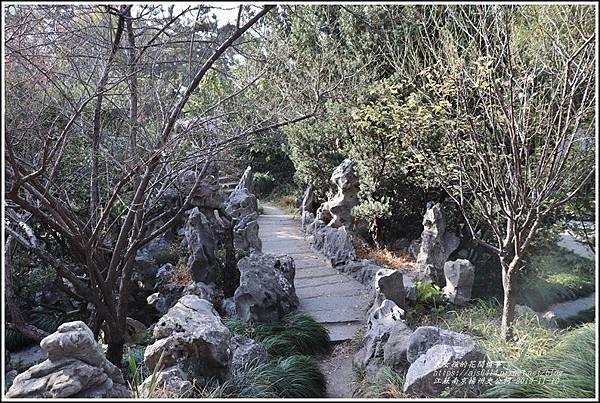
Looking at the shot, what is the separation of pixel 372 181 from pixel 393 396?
402cm

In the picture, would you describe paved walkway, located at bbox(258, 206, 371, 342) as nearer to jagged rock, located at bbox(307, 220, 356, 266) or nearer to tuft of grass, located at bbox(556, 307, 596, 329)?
jagged rock, located at bbox(307, 220, 356, 266)

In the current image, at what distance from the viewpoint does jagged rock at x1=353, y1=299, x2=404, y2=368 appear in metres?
3.22

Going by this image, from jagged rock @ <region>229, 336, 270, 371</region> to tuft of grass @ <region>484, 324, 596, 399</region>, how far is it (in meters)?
1.40

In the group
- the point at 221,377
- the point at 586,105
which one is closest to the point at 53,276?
the point at 221,377

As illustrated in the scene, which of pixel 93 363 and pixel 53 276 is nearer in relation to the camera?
pixel 93 363

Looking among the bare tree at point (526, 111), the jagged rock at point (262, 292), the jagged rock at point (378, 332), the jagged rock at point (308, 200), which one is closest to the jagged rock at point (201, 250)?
the jagged rock at point (262, 292)

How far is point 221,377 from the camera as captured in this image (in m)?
2.49

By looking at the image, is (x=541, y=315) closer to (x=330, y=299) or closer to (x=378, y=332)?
(x=378, y=332)

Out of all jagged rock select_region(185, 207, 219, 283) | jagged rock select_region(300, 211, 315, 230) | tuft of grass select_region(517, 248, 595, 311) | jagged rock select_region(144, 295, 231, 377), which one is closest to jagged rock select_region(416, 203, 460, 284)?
tuft of grass select_region(517, 248, 595, 311)

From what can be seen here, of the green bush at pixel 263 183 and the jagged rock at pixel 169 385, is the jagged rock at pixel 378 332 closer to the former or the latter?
the jagged rock at pixel 169 385

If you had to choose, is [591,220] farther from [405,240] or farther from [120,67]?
[405,240]

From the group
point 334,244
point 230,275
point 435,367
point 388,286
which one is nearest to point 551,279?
point 388,286

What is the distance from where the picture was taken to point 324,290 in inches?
200

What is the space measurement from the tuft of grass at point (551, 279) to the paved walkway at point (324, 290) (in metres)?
1.43
